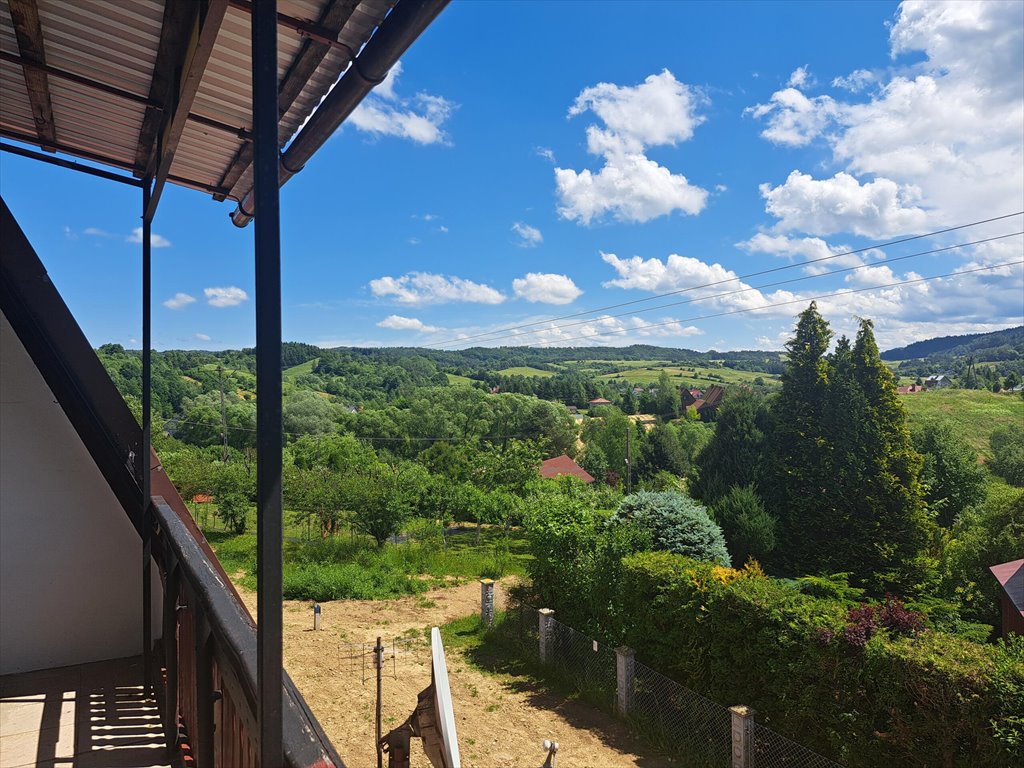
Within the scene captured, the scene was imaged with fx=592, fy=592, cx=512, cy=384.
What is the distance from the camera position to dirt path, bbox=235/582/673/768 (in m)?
Answer: 6.15

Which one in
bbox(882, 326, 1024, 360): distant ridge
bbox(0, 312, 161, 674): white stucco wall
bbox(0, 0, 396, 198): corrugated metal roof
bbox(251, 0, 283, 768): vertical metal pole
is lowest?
bbox(0, 312, 161, 674): white stucco wall

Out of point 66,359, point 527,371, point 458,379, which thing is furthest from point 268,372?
point 527,371

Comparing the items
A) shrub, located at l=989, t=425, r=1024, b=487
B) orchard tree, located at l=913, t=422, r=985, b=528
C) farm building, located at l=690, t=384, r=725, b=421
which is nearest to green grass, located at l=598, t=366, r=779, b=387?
farm building, located at l=690, t=384, r=725, b=421

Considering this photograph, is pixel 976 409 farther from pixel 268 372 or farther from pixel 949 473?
pixel 268 372

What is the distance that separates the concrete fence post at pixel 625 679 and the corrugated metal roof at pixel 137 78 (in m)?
6.49

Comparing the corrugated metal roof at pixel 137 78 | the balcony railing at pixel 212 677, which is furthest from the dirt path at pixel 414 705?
the corrugated metal roof at pixel 137 78

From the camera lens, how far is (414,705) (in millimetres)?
7387

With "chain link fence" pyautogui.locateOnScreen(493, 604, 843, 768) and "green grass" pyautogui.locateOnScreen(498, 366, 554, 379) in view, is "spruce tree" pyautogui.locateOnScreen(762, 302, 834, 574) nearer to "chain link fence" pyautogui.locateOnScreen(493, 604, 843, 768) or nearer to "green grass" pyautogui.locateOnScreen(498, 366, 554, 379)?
"chain link fence" pyautogui.locateOnScreen(493, 604, 843, 768)

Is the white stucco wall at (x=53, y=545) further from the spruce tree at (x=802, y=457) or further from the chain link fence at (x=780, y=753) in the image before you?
the spruce tree at (x=802, y=457)

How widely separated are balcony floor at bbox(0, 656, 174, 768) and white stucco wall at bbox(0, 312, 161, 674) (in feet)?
0.50

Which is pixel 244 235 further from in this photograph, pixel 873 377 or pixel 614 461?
pixel 614 461

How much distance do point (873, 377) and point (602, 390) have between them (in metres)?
61.5

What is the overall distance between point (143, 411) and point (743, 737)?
19.0ft

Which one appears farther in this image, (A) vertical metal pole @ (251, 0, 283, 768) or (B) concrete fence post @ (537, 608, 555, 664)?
(B) concrete fence post @ (537, 608, 555, 664)
